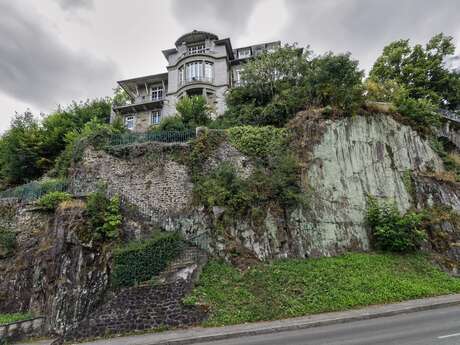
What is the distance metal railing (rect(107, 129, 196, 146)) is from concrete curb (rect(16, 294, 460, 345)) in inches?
413

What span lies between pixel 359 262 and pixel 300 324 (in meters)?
4.94

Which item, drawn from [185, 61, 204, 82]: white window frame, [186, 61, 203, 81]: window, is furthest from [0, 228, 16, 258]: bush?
[186, 61, 203, 81]: window

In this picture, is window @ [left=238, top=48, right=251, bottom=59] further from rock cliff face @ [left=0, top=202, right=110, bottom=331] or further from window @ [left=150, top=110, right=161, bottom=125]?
rock cliff face @ [left=0, top=202, right=110, bottom=331]

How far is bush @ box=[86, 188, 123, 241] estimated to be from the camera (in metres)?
11.0

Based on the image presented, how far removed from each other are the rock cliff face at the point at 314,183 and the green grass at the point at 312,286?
0.97 meters

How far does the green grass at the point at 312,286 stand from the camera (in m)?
8.77

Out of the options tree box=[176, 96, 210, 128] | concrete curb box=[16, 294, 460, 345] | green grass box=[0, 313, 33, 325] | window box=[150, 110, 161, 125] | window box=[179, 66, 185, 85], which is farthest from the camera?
A: window box=[150, 110, 161, 125]

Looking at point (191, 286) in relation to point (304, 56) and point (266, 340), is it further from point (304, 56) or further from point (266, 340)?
point (304, 56)

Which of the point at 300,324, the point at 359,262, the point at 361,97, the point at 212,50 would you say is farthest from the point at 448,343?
the point at 212,50

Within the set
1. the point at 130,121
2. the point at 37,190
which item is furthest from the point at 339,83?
the point at 130,121

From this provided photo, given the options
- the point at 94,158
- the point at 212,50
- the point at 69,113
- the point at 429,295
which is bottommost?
the point at 429,295

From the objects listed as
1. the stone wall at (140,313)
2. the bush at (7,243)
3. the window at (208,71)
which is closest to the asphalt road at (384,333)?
the stone wall at (140,313)

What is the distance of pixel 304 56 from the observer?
1906 cm

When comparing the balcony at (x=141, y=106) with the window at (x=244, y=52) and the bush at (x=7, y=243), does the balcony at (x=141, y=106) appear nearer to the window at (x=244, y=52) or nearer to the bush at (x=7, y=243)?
the window at (x=244, y=52)
